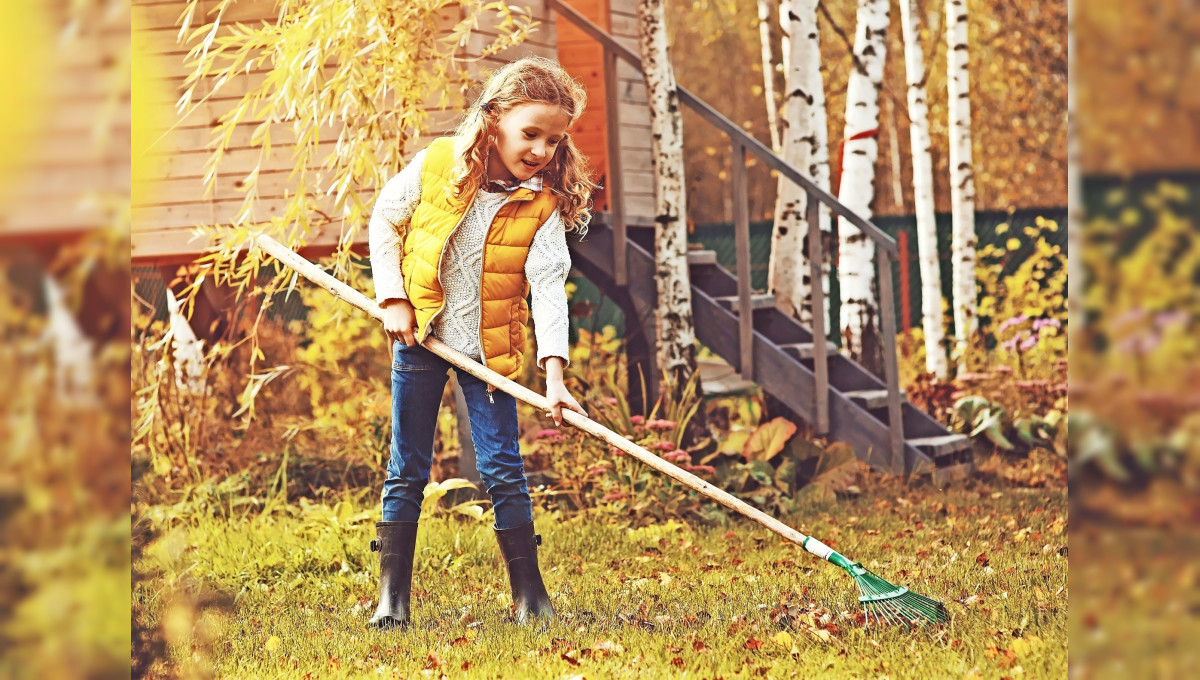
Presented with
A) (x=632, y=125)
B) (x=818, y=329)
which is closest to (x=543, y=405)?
(x=818, y=329)

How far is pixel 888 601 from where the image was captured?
10.2 feet

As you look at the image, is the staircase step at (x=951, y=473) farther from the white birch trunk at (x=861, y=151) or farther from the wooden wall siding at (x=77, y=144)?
the wooden wall siding at (x=77, y=144)

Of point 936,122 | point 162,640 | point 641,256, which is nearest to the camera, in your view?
point 162,640

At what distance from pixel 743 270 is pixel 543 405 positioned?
2684 millimetres

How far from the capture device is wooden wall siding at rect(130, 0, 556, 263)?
5281 millimetres

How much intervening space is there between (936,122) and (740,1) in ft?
15.1

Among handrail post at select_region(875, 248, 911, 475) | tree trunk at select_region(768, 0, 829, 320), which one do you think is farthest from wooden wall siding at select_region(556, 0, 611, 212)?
handrail post at select_region(875, 248, 911, 475)

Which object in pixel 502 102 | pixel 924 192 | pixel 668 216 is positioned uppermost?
pixel 924 192

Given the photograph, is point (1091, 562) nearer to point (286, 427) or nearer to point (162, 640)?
point (162, 640)

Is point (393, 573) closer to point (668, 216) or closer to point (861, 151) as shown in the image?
point (668, 216)

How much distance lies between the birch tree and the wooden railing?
1.10 metres

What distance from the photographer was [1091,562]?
4.24 ft

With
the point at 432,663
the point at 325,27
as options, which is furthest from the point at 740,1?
the point at 432,663

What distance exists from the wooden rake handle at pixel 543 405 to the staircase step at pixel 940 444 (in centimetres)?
296
